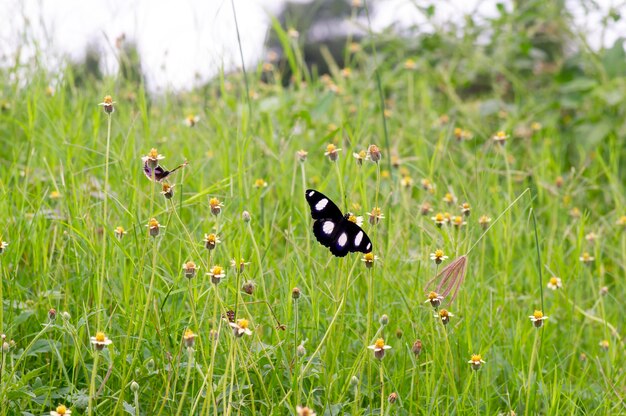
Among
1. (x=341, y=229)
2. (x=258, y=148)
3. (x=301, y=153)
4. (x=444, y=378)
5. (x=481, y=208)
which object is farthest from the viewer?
(x=258, y=148)

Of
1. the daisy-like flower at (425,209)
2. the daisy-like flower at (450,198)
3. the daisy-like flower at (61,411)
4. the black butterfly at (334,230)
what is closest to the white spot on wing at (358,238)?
the black butterfly at (334,230)

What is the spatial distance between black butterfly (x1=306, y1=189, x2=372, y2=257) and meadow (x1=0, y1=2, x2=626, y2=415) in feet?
0.18

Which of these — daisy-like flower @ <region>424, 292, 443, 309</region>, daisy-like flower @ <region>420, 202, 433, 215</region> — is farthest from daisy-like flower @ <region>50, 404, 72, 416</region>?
daisy-like flower @ <region>420, 202, 433, 215</region>

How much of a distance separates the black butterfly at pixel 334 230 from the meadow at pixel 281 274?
56 millimetres

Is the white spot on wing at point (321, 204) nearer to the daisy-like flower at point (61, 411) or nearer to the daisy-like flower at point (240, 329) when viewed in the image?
the daisy-like flower at point (240, 329)

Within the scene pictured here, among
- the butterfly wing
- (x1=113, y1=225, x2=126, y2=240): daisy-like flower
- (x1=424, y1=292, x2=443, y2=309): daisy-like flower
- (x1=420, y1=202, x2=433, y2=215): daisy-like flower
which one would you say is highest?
the butterfly wing

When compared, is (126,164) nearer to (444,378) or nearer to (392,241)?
(392,241)

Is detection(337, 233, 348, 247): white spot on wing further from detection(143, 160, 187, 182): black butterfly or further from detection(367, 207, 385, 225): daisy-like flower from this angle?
detection(143, 160, 187, 182): black butterfly

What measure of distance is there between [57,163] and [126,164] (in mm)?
345

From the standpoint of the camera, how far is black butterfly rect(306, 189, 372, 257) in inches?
67.7

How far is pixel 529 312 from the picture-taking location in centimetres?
226

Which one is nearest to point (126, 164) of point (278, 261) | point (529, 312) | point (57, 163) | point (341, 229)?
point (57, 163)

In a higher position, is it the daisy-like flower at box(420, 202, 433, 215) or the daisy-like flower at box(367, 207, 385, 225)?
the daisy-like flower at box(367, 207, 385, 225)

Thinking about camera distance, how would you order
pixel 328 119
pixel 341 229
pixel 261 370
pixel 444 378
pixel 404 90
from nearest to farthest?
pixel 341 229 < pixel 261 370 < pixel 444 378 < pixel 328 119 < pixel 404 90
